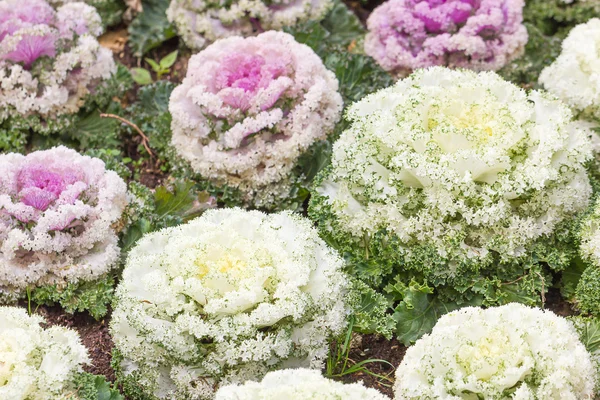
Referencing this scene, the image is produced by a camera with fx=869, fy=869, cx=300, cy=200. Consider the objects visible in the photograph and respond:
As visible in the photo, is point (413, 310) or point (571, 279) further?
point (571, 279)

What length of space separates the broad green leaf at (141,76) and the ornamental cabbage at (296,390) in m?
3.52

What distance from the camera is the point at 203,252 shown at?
392 centimetres

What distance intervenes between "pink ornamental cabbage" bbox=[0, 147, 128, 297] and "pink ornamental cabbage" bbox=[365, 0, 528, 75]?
2252 mm

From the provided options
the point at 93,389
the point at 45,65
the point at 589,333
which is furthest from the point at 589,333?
the point at 45,65

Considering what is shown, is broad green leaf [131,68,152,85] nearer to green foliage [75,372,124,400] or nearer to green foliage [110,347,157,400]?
green foliage [110,347,157,400]

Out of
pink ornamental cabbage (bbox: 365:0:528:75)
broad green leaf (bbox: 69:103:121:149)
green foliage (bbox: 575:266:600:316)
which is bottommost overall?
broad green leaf (bbox: 69:103:121:149)

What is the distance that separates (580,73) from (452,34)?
1.07 metres

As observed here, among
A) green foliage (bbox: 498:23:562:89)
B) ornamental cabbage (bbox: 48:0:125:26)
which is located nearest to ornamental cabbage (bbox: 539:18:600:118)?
green foliage (bbox: 498:23:562:89)

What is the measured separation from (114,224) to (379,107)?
158cm

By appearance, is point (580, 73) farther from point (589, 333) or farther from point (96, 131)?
point (96, 131)

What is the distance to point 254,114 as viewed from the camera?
5043 mm

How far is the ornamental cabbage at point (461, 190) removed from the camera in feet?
14.0

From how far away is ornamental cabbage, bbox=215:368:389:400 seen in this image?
3.24 m

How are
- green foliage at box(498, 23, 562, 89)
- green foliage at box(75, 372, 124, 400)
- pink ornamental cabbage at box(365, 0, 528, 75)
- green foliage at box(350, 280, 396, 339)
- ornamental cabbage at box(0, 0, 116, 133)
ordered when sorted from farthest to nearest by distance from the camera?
1. green foliage at box(498, 23, 562, 89)
2. pink ornamental cabbage at box(365, 0, 528, 75)
3. ornamental cabbage at box(0, 0, 116, 133)
4. green foliage at box(350, 280, 396, 339)
5. green foliage at box(75, 372, 124, 400)
